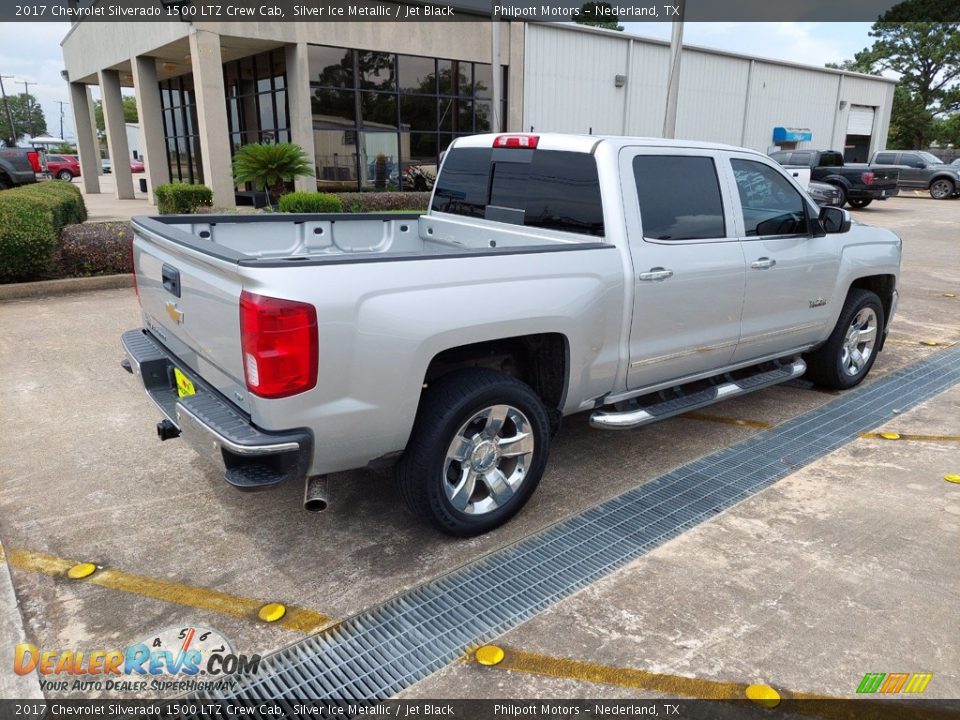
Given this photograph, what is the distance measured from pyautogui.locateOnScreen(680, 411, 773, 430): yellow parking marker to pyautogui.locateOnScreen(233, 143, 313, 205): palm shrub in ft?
41.8

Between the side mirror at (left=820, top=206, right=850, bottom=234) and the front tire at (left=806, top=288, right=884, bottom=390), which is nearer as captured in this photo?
the side mirror at (left=820, top=206, right=850, bottom=234)

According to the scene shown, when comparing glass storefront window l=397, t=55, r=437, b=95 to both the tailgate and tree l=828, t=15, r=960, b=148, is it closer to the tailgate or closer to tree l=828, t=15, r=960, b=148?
the tailgate

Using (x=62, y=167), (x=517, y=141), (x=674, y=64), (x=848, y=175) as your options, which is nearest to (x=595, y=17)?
(x=62, y=167)

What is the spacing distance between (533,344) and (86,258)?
8.07 metres

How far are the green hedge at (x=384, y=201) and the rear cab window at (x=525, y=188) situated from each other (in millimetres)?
13082

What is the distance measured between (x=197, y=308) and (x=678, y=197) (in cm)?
272

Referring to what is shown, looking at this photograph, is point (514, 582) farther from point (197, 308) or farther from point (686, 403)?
point (197, 308)

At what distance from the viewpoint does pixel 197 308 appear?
→ 314 cm

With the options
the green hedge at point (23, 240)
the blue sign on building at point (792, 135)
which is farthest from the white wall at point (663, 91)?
the green hedge at point (23, 240)

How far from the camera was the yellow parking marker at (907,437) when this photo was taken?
4836mm

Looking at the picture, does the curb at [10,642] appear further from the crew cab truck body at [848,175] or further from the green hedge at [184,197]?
the crew cab truck body at [848,175]

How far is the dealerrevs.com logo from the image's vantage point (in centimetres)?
256

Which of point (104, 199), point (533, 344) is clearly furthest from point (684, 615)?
point (104, 199)

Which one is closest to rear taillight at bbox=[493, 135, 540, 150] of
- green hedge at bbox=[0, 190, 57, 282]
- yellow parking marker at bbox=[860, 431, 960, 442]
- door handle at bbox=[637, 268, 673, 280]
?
door handle at bbox=[637, 268, 673, 280]
